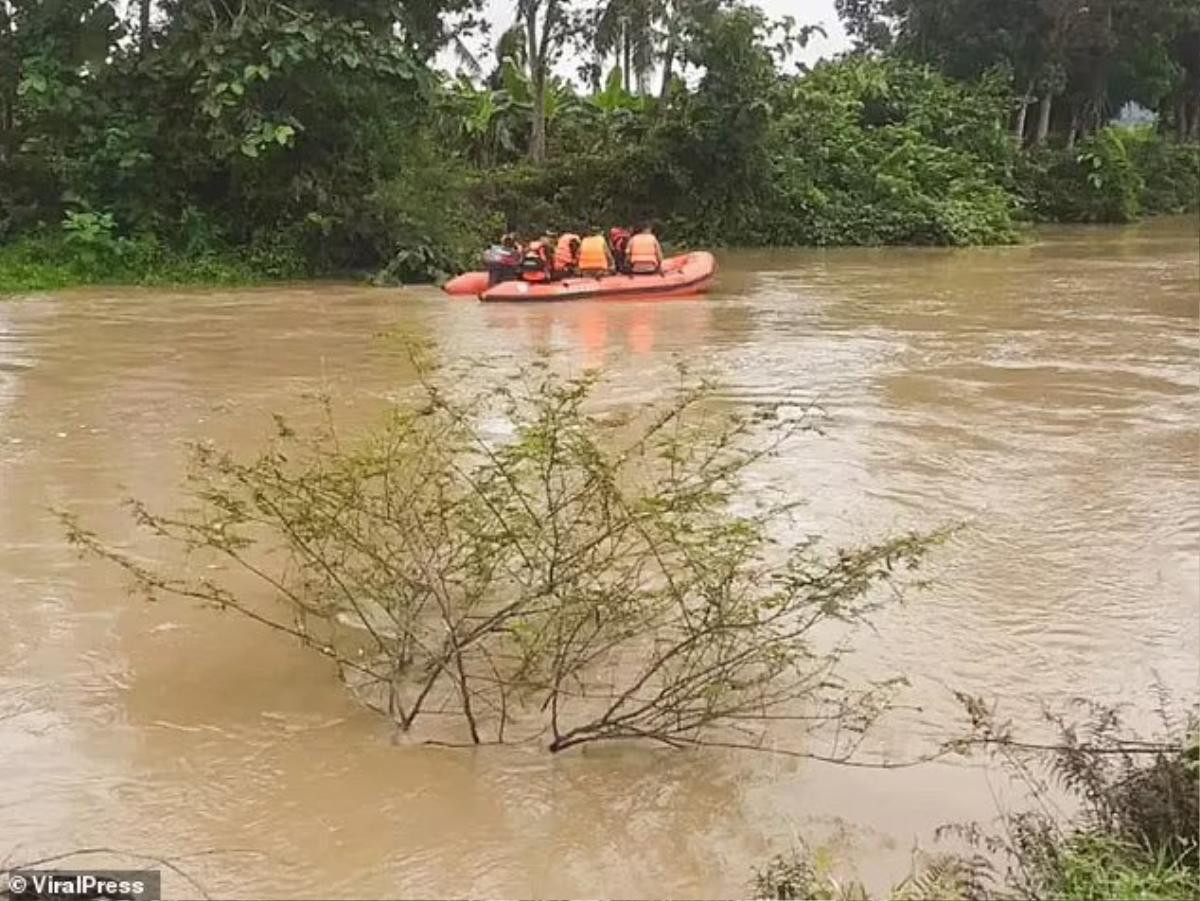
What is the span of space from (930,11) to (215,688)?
28.4 meters

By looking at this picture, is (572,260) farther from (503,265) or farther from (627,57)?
(627,57)

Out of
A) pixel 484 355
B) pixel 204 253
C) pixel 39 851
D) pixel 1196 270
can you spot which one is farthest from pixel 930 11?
pixel 39 851

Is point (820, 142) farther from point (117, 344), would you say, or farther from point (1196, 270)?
point (117, 344)

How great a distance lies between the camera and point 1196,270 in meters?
19.6

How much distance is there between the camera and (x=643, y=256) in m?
15.8

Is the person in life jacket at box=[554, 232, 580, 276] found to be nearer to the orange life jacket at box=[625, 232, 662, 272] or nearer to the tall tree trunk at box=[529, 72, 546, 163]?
the orange life jacket at box=[625, 232, 662, 272]

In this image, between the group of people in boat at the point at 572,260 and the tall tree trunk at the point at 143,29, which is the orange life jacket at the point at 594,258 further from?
the tall tree trunk at the point at 143,29

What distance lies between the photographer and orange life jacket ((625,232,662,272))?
15.7 m

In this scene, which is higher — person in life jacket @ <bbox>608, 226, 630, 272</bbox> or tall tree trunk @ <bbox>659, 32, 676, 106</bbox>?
tall tree trunk @ <bbox>659, 32, 676, 106</bbox>

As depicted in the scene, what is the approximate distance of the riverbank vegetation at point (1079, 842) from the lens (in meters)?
3.18

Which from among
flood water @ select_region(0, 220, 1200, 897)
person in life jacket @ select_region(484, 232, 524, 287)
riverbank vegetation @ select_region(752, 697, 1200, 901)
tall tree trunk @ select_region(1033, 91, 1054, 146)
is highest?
tall tree trunk @ select_region(1033, 91, 1054, 146)

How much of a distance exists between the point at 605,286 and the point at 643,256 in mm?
726

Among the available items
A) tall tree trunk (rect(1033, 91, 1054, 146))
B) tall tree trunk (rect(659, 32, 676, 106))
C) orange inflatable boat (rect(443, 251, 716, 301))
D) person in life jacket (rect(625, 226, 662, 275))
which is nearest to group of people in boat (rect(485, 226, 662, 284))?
person in life jacket (rect(625, 226, 662, 275))

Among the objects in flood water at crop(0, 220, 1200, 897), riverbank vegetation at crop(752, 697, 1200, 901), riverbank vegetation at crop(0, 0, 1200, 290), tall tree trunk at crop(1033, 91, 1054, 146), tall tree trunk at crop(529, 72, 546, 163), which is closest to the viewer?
riverbank vegetation at crop(752, 697, 1200, 901)
